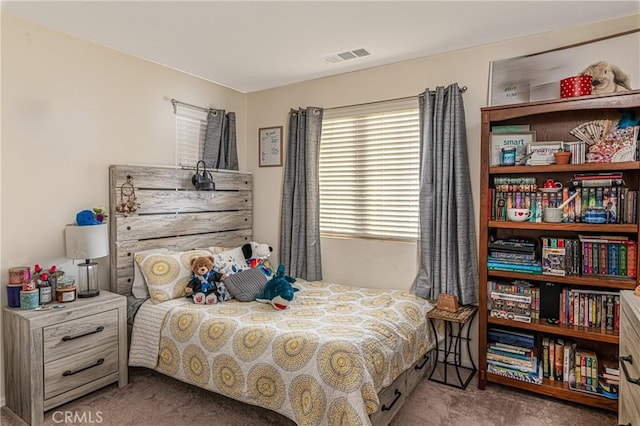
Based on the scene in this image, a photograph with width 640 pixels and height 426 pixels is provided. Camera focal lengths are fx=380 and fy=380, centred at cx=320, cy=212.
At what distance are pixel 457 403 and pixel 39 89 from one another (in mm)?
3486

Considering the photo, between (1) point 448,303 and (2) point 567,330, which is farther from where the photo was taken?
(1) point 448,303

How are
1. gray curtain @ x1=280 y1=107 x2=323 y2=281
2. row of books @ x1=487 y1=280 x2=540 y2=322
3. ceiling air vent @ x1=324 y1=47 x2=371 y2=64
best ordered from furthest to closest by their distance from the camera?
gray curtain @ x1=280 y1=107 x2=323 y2=281, ceiling air vent @ x1=324 y1=47 x2=371 y2=64, row of books @ x1=487 y1=280 x2=540 y2=322

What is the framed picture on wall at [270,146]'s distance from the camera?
13.0 ft

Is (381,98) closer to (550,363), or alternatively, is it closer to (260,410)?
(550,363)

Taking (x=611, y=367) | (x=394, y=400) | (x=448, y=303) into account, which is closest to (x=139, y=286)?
(x=394, y=400)

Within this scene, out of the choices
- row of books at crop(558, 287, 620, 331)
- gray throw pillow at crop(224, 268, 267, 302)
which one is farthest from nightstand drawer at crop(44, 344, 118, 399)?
row of books at crop(558, 287, 620, 331)

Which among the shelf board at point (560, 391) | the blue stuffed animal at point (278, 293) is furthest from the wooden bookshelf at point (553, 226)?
→ the blue stuffed animal at point (278, 293)

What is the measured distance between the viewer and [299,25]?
2.54 meters

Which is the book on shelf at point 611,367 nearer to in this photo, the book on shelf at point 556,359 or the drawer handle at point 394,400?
the book on shelf at point 556,359

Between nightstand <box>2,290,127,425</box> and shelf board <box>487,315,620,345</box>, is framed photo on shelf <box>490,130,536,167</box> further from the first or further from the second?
nightstand <box>2,290,127,425</box>

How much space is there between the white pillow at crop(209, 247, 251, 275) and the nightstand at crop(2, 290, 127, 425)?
0.71 meters

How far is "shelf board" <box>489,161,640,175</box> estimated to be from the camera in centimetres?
223

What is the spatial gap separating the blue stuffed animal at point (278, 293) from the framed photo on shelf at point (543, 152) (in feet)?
6.18

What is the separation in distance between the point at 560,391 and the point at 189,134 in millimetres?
3535
